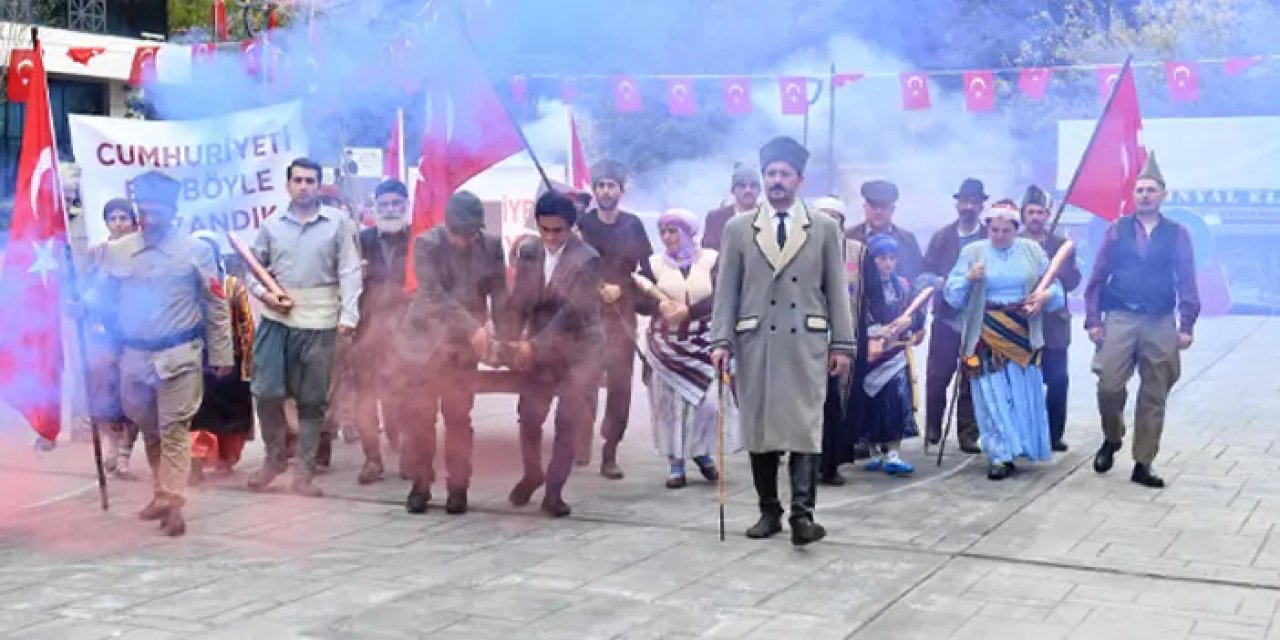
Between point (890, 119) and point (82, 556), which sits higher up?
point (890, 119)

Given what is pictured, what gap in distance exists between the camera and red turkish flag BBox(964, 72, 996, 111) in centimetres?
1186

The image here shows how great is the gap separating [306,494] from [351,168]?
10.0 ft

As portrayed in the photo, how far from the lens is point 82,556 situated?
6.12 metres

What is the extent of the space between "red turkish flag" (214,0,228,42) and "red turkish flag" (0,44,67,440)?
2156 millimetres

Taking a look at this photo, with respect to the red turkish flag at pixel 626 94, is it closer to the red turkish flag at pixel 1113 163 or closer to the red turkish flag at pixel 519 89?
the red turkish flag at pixel 519 89

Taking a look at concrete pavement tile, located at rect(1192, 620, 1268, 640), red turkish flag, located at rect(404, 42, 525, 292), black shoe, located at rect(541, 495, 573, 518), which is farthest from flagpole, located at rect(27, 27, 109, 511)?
concrete pavement tile, located at rect(1192, 620, 1268, 640)

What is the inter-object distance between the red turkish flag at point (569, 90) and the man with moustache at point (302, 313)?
1.86m

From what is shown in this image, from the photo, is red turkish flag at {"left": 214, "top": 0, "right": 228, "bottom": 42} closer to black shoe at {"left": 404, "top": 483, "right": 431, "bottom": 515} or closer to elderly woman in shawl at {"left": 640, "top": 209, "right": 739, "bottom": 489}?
elderly woman in shawl at {"left": 640, "top": 209, "right": 739, "bottom": 489}

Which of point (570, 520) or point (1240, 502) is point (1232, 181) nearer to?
point (1240, 502)

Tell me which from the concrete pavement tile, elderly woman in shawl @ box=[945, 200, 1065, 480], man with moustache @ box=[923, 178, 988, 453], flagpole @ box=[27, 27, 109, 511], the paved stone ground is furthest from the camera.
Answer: man with moustache @ box=[923, 178, 988, 453]

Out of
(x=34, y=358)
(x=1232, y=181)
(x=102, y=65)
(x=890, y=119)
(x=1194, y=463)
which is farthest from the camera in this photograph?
(x=1232, y=181)

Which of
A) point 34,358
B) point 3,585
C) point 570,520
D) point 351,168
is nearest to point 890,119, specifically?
point 351,168

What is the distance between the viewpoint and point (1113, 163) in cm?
916

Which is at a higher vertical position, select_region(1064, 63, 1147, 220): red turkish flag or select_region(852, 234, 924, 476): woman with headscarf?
select_region(1064, 63, 1147, 220): red turkish flag
